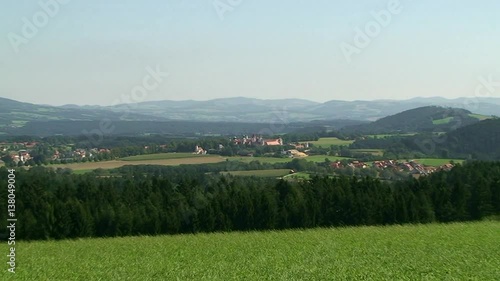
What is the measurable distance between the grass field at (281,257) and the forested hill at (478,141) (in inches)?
1869

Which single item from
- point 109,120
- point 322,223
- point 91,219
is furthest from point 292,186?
point 109,120

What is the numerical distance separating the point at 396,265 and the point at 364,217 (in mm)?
19398

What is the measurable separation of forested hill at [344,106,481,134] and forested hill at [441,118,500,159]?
23.5 meters

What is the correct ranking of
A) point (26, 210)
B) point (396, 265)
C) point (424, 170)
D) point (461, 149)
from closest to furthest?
point (396, 265) < point (26, 210) < point (424, 170) < point (461, 149)

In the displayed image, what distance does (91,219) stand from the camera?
121 feet

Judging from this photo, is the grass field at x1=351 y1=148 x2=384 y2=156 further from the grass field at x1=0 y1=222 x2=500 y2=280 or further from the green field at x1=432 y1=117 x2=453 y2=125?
the grass field at x1=0 y1=222 x2=500 y2=280

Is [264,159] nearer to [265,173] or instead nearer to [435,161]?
[265,173]

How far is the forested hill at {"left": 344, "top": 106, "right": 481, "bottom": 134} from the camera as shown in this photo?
4571 inches

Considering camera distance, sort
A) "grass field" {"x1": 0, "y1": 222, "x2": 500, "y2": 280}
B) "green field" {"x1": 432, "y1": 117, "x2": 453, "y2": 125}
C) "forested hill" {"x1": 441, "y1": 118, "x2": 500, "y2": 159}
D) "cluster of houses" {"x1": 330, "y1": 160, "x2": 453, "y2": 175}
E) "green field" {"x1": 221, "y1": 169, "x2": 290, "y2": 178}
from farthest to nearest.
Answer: "green field" {"x1": 432, "y1": 117, "x2": 453, "y2": 125}
"forested hill" {"x1": 441, "y1": 118, "x2": 500, "y2": 159}
"green field" {"x1": 221, "y1": 169, "x2": 290, "y2": 178}
"cluster of houses" {"x1": 330, "y1": 160, "x2": 453, "y2": 175}
"grass field" {"x1": 0, "y1": 222, "x2": 500, "y2": 280}

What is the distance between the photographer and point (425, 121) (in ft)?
445

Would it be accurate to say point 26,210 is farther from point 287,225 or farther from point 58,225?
point 287,225

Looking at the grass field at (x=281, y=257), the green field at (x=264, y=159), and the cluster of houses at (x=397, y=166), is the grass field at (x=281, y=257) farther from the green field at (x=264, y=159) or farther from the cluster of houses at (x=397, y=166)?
the green field at (x=264, y=159)

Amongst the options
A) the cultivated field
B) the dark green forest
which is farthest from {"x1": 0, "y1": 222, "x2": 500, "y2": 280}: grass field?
the cultivated field

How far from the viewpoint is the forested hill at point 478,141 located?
77125 mm
